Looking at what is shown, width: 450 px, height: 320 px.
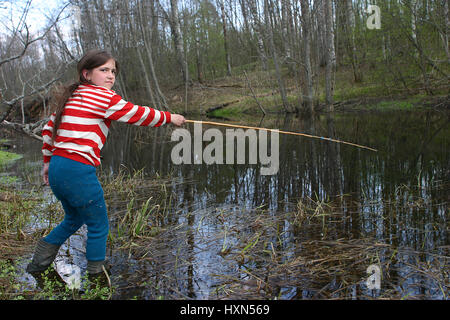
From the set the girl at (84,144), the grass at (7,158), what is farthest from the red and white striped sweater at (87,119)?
the grass at (7,158)

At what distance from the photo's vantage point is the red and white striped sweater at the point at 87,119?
8.28 ft

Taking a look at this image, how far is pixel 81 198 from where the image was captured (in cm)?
255

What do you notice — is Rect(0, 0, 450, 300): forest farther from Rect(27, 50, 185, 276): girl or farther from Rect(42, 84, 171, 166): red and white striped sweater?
Rect(42, 84, 171, 166): red and white striped sweater

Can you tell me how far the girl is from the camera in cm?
253

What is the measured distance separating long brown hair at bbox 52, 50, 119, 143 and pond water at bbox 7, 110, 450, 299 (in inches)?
47.5

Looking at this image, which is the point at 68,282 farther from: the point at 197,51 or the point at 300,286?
the point at 197,51

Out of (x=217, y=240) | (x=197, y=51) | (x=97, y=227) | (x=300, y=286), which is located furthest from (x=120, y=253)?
(x=197, y=51)

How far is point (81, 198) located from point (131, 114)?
2.22 feet

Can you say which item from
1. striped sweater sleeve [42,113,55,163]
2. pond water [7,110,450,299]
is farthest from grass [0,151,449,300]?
striped sweater sleeve [42,113,55,163]

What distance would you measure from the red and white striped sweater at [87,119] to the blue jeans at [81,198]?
69mm

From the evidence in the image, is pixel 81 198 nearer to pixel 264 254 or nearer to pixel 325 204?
pixel 264 254
